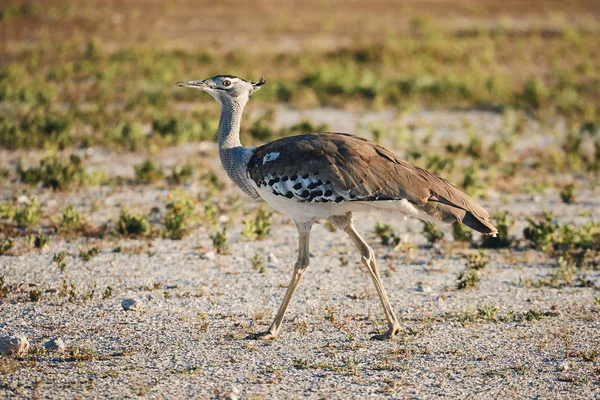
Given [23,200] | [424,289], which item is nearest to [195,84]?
[424,289]

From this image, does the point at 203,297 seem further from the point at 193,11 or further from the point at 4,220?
the point at 193,11

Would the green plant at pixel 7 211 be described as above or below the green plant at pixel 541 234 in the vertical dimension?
below

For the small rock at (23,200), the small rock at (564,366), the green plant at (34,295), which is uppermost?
the small rock at (564,366)

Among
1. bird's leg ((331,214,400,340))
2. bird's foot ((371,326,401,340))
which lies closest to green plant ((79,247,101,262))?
bird's leg ((331,214,400,340))

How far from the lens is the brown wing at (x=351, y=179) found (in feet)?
17.1

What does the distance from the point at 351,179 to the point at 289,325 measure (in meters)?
1.15

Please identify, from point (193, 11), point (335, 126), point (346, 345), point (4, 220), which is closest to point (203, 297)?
point (346, 345)

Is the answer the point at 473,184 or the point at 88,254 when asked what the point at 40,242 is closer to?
the point at 88,254

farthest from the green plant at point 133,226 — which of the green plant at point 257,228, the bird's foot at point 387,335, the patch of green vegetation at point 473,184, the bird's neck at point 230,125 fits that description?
the patch of green vegetation at point 473,184

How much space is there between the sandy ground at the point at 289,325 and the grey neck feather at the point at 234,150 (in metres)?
0.94

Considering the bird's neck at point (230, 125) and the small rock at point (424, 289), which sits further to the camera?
the small rock at point (424, 289)

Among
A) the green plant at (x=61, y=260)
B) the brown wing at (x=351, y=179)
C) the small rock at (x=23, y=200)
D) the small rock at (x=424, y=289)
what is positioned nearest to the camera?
the brown wing at (x=351, y=179)

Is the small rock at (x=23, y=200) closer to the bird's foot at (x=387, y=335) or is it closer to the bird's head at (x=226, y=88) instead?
the bird's head at (x=226, y=88)

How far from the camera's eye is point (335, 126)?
12656mm
